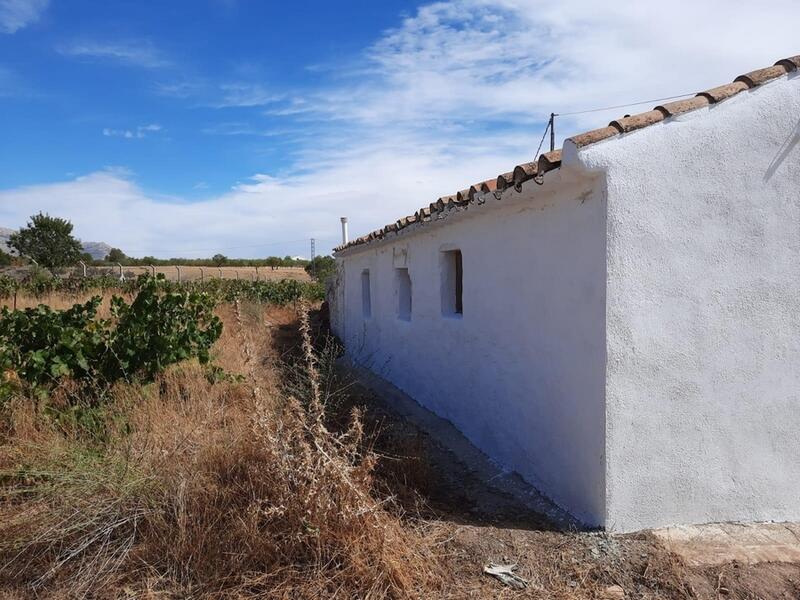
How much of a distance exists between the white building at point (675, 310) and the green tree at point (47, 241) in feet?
129

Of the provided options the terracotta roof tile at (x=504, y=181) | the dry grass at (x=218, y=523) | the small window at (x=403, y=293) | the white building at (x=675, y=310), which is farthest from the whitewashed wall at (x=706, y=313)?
the small window at (x=403, y=293)

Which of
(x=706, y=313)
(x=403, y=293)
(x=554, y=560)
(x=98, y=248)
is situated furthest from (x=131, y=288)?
(x=98, y=248)

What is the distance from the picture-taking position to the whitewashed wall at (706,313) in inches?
150

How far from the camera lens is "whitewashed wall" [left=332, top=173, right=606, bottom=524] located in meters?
3.97

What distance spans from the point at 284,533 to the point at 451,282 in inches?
160

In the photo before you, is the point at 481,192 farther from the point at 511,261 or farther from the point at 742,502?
the point at 742,502

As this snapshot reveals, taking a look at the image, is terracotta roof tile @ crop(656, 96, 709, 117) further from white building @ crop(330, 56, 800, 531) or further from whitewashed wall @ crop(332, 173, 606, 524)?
whitewashed wall @ crop(332, 173, 606, 524)

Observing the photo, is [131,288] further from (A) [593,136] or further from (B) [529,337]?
(A) [593,136]

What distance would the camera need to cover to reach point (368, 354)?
10734mm

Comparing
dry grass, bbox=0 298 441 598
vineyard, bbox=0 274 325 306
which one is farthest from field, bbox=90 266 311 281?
dry grass, bbox=0 298 441 598

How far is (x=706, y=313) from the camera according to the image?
3992 mm

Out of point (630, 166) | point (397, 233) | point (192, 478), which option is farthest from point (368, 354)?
point (630, 166)

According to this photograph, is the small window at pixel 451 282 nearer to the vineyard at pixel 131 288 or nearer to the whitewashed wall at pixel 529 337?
the whitewashed wall at pixel 529 337

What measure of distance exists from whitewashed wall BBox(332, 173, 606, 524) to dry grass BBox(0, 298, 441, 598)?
4.21 feet
